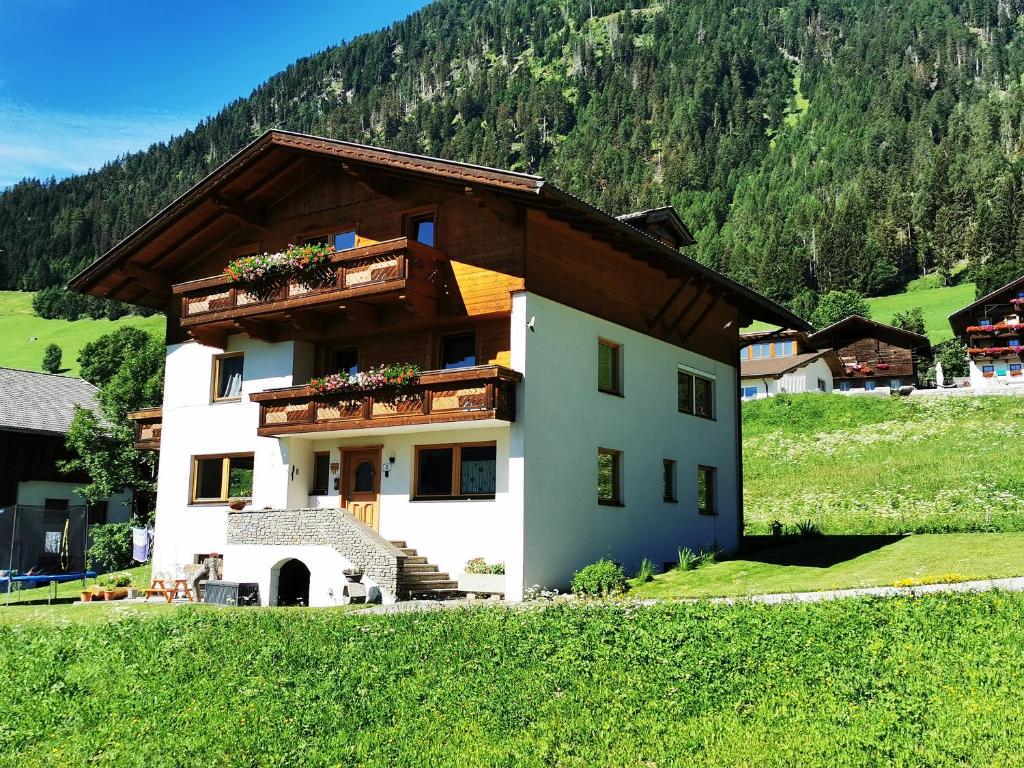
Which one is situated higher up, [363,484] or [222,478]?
[222,478]

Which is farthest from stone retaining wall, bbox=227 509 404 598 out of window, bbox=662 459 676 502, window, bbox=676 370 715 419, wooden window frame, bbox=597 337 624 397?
window, bbox=676 370 715 419

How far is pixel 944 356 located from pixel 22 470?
81.3 metres

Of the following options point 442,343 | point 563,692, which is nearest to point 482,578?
point 442,343

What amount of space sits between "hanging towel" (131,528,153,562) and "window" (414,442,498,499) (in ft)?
60.5

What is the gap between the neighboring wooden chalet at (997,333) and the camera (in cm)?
7756

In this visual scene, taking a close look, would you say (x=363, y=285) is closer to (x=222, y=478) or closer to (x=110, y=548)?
(x=222, y=478)

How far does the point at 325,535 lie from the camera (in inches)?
850

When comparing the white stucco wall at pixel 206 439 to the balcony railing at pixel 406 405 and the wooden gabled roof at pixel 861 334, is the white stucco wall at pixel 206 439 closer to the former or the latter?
the balcony railing at pixel 406 405

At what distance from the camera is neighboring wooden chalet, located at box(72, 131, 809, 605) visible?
21.0 meters

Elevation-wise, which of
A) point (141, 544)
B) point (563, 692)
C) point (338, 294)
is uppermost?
point (338, 294)

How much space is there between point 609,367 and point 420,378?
528cm

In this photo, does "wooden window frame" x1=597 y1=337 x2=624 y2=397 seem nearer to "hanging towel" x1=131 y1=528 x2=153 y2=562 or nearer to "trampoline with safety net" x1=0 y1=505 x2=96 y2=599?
"trampoline with safety net" x1=0 y1=505 x2=96 y2=599

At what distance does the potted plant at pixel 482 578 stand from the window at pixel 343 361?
6.63m

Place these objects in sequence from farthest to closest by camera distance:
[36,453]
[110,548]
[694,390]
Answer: [36,453] < [110,548] < [694,390]
